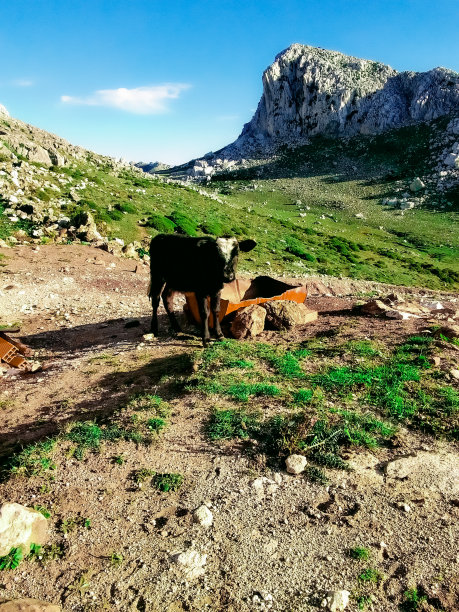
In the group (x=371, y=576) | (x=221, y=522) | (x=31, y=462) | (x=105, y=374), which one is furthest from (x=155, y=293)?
(x=371, y=576)

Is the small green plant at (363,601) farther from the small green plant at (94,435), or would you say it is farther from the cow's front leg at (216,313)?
the cow's front leg at (216,313)

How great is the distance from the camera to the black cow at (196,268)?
9.59m

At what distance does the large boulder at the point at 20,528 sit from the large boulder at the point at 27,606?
0.66m

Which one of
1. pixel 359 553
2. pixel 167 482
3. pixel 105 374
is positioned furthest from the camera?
pixel 105 374

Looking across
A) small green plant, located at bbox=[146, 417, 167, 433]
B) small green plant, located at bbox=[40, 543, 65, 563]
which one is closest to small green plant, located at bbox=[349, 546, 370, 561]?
small green plant, located at bbox=[40, 543, 65, 563]

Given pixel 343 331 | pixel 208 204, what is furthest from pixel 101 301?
pixel 208 204

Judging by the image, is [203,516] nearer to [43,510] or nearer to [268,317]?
[43,510]

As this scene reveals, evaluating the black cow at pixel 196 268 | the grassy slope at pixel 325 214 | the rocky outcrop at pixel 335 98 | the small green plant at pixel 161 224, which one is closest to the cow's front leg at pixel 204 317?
the black cow at pixel 196 268

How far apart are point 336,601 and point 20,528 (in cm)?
349

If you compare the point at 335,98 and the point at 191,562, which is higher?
the point at 335,98

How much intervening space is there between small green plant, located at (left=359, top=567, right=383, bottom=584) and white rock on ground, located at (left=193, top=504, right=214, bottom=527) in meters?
1.73

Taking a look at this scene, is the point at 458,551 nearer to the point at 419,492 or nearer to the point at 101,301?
the point at 419,492

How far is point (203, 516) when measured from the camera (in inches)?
187

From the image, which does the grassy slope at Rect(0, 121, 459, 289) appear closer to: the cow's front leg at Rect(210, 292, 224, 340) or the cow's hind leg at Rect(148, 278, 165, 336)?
the cow's hind leg at Rect(148, 278, 165, 336)
